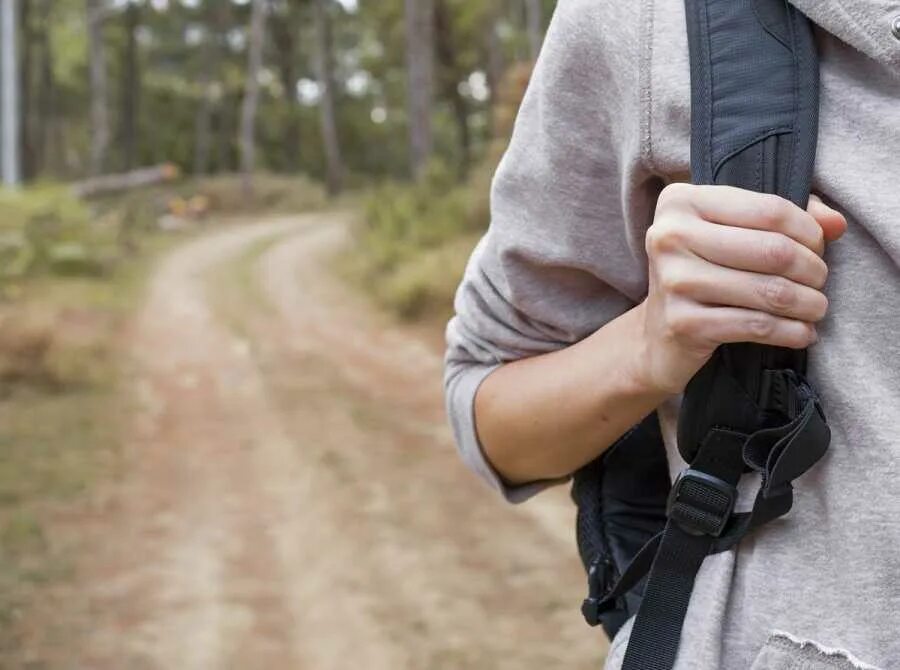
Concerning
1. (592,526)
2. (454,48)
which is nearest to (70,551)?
(592,526)

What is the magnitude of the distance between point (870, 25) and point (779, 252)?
7.1 inches

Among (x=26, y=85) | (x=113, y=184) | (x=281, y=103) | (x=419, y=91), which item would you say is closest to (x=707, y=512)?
(x=419, y=91)

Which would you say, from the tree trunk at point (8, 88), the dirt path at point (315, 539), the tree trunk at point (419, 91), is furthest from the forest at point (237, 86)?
the dirt path at point (315, 539)

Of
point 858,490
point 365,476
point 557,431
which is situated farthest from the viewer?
point 365,476

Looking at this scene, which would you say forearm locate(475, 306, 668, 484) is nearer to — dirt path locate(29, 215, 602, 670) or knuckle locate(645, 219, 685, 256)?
knuckle locate(645, 219, 685, 256)

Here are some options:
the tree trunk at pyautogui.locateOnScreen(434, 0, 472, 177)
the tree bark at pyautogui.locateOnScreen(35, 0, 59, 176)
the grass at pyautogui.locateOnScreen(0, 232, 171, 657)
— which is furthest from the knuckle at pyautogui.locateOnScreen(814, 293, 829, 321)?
the tree bark at pyautogui.locateOnScreen(35, 0, 59, 176)

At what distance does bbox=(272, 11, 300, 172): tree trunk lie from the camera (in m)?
36.3

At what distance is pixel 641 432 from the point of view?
118cm

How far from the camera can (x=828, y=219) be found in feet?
2.73

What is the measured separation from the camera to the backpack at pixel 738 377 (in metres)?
0.85

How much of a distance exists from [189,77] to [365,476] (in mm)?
34325

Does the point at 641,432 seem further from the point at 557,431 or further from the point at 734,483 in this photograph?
the point at 734,483

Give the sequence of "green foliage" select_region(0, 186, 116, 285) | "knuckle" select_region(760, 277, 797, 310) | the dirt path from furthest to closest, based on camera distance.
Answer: "green foliage" select_region(0, 186, 116, 285), the dirt path, "knuckle" select_region(760, 277, 797, 310)

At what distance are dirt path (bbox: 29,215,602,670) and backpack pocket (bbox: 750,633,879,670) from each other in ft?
11.2
